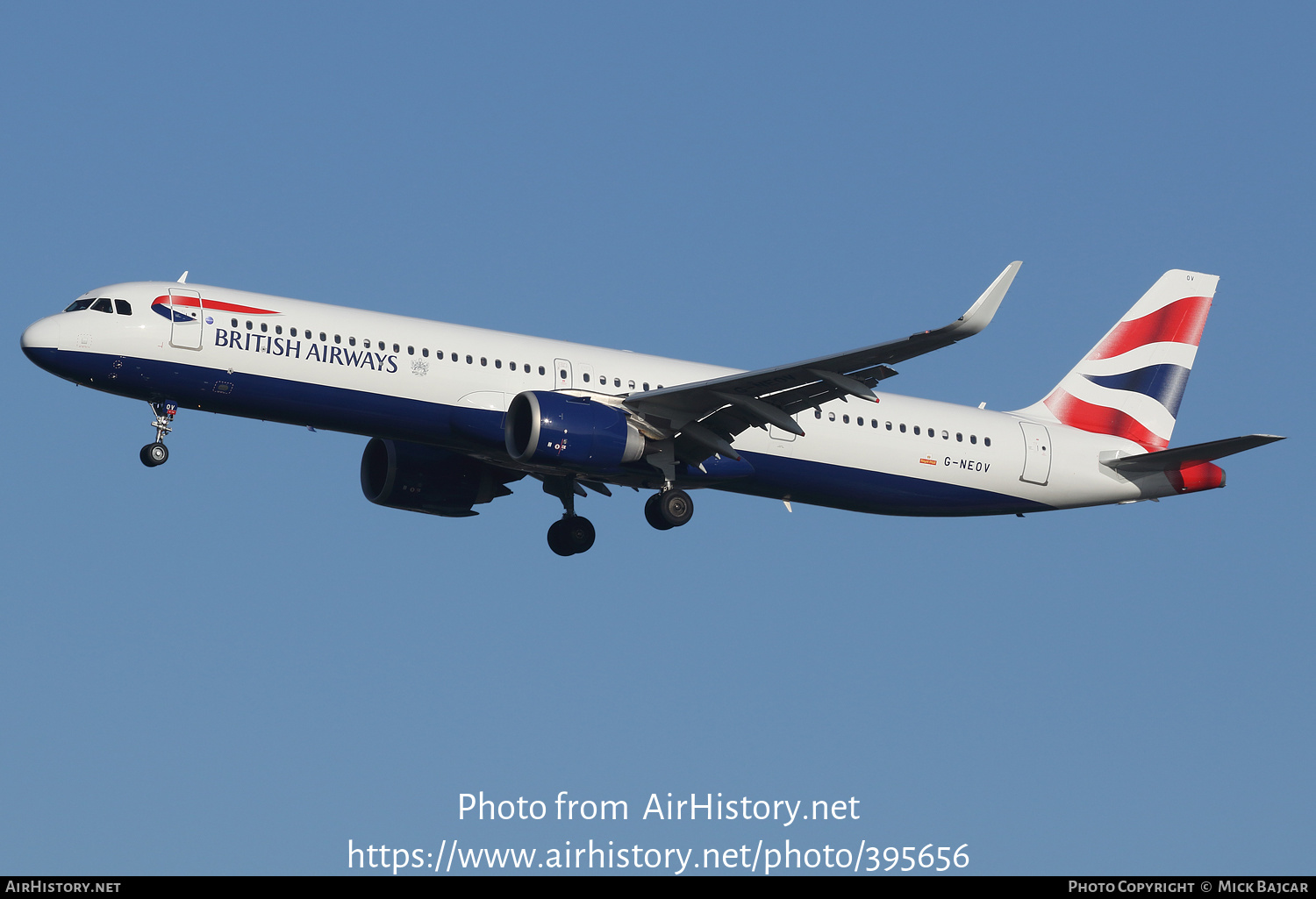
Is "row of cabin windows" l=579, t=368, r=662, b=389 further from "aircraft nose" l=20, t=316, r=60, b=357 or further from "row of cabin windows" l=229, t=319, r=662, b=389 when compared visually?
"aircraft nose" l=20, t=316, r=60, b=357

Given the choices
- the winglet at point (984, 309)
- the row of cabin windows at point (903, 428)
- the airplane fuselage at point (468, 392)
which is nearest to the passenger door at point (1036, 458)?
the airplane fuselage at point (468, 392)

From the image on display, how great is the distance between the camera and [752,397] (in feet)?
116

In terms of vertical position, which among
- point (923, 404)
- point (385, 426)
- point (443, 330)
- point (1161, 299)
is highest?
point (1161, 299)

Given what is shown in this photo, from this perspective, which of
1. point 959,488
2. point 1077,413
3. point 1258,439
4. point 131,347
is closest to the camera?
point 131,347

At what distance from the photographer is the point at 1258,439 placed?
3538cm

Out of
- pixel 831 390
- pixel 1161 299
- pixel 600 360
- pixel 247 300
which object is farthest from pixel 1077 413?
pixel 247 300

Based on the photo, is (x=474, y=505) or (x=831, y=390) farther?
(x=474, y=505)

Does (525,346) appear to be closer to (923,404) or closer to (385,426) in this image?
→ (385,426)

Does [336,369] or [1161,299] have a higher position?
[1161,299]

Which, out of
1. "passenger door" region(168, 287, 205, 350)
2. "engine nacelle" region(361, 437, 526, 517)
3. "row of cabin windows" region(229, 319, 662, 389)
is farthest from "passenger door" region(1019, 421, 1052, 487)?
"passenger door" region(168, 287, 205, 350)

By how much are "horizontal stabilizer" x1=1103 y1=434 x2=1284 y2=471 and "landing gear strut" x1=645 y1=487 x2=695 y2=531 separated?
472 inches

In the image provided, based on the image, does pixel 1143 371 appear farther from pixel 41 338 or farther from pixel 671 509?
pixel 41 338

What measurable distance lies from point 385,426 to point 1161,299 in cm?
2287

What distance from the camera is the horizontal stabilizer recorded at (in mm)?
35938
